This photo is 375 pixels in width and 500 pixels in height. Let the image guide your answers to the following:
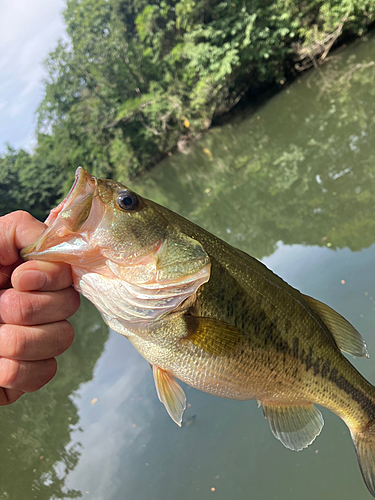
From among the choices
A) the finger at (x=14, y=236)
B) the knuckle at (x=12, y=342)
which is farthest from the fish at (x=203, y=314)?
the knuckle at (x=12, y=342)

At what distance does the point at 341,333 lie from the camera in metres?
1.71

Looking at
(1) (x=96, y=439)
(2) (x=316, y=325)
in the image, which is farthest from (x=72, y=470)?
(2) (x=316, y=325)

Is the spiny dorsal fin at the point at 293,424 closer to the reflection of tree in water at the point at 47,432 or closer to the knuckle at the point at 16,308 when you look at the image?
the knuckle at the point at 16,308

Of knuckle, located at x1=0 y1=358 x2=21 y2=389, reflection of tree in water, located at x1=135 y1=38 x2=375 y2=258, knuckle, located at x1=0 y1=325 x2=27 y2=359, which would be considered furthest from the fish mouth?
reflection of tree in water, located at x1=135 y1=38 x2=375 y2=258

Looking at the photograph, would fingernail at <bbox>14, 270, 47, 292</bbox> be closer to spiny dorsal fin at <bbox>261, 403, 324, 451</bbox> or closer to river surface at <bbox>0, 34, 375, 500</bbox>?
spiny dorsal fin at <bbox>261, 403, 324, 451</bbox>

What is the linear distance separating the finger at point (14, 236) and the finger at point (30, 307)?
0.15 meters

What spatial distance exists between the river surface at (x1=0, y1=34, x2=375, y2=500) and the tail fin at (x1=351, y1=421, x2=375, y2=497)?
3.20ft

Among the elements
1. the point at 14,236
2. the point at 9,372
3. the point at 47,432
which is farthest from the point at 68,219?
the point at 47,432

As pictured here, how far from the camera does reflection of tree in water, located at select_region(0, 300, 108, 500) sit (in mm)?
3666

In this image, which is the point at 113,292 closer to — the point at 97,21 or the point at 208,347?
the point at 208,347

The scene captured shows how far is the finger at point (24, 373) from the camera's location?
4.03 ft

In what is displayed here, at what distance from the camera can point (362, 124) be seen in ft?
22.4

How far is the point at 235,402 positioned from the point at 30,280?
2.61 meters

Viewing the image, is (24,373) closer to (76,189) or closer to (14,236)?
(14,236)
